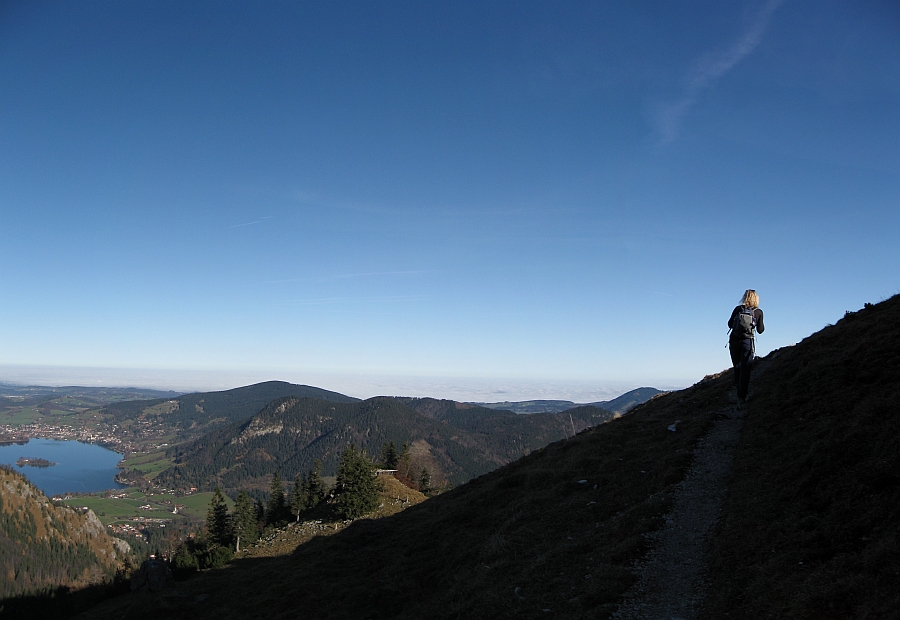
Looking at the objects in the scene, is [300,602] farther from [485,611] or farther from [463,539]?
[485,611]

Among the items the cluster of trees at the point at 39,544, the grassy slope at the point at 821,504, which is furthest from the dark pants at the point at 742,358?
the cluster of trees at the point at 39,544

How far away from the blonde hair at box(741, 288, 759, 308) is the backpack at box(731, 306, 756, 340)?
236 millimetres

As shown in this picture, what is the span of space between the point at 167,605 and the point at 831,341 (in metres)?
45.1

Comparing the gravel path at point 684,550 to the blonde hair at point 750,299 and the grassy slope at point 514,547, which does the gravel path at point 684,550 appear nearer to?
the grassy slope at point 514,547

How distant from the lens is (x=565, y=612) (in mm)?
9031

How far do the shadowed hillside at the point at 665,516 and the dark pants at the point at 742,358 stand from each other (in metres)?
0.86

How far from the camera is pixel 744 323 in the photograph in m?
17.4

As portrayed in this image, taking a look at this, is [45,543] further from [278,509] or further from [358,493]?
[358,493]

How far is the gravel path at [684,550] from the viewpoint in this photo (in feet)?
26.8

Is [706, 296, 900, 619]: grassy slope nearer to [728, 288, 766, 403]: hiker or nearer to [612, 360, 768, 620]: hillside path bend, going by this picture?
[612, 360, 768, 620]: hillside path bend

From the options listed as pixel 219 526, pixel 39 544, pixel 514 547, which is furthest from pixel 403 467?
pixel 39 544

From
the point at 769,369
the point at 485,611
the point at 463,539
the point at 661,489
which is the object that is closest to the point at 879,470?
the point at 661,489

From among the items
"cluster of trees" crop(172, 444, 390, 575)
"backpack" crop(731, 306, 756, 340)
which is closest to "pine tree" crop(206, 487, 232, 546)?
"cluster of trees" crop(172, 444, 390, 575)

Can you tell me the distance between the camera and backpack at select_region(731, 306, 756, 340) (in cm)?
1739
